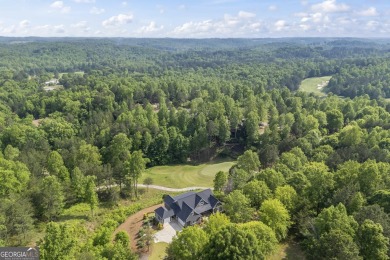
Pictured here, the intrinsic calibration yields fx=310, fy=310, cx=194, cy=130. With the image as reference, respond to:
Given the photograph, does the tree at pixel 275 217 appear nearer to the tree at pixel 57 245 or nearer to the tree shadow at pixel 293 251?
the tree shadow at pixel 293 251

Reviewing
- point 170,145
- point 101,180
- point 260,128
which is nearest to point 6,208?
point 101,180

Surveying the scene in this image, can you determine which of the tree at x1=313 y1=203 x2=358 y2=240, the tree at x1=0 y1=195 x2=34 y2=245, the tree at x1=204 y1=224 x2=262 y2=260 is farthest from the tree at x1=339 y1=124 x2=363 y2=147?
the tree at x1=0 y1=195 x2=34 y2=245

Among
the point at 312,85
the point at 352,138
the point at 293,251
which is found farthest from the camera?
the point at 312,85

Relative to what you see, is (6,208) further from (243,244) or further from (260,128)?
(260,128)

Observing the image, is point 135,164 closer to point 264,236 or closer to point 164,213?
point 164,213

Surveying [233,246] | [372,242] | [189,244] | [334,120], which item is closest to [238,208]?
[189,244]

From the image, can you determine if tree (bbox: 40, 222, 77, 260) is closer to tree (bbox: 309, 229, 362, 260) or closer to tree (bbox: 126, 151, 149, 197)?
tree (bbox: 126, 151, 149, 197)
